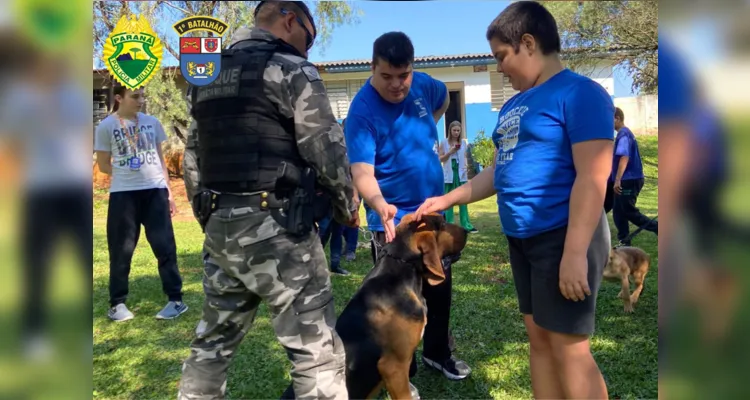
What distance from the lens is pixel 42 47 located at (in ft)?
4.20

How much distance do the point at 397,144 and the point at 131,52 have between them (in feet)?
12.9

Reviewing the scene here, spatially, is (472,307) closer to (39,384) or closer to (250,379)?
(250,379)

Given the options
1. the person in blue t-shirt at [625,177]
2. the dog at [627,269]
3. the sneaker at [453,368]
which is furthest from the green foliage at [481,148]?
Result: the sneaker at [453,368]

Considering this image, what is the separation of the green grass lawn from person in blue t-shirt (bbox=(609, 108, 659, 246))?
54.6 inches

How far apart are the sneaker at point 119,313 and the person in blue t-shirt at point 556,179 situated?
161 inches

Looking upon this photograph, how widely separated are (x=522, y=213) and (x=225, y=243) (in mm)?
1214

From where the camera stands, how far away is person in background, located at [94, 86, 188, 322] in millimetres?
4531

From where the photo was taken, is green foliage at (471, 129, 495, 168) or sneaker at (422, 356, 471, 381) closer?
sneaker at (422, 356, 471, 381)

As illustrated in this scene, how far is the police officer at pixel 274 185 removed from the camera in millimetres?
1985

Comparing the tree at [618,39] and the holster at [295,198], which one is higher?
the tree at [618,39]

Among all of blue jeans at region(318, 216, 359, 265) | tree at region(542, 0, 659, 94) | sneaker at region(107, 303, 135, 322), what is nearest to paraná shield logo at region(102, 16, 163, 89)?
sneaker at region(107, 303, 135, 322)

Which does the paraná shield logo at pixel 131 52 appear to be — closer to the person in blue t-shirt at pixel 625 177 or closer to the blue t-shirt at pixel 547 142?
the blue t-shirt at pixel 547 142

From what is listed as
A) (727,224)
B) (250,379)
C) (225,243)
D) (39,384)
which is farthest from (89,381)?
(250,379)

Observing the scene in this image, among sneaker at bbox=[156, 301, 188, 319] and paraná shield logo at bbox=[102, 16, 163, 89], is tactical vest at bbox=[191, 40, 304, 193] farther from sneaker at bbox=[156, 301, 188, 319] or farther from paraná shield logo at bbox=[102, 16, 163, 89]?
sneaker at bbox=[156, 301, 188, 319]
